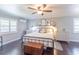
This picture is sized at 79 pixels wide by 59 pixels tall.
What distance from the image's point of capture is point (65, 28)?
215 cm

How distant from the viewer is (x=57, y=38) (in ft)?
6.98

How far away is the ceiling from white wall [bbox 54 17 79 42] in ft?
0.33

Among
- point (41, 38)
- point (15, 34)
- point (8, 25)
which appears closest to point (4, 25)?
point (8, 25)

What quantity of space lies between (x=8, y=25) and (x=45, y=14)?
783mm

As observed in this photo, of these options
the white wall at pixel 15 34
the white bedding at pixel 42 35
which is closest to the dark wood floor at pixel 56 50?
the white wall at pixel 15 34

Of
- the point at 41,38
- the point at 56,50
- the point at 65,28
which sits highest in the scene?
the point at 65,28

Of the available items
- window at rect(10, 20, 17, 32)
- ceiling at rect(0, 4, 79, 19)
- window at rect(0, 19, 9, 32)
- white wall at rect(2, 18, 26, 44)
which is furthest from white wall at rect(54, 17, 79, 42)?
window at rect(0, 19, 9, 32)

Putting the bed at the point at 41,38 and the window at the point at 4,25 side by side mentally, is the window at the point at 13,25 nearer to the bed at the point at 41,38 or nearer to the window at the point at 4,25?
the window at the point at 4,25

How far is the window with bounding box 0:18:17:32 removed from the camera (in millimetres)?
2082

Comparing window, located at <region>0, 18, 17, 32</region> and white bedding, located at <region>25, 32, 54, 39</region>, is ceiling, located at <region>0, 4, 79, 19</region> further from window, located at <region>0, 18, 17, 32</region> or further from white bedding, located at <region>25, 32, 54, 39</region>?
white bedding, located at <region>25, 32, 54, 39</region>

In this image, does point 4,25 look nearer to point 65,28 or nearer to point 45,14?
point 45,14

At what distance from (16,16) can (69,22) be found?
1.09m
